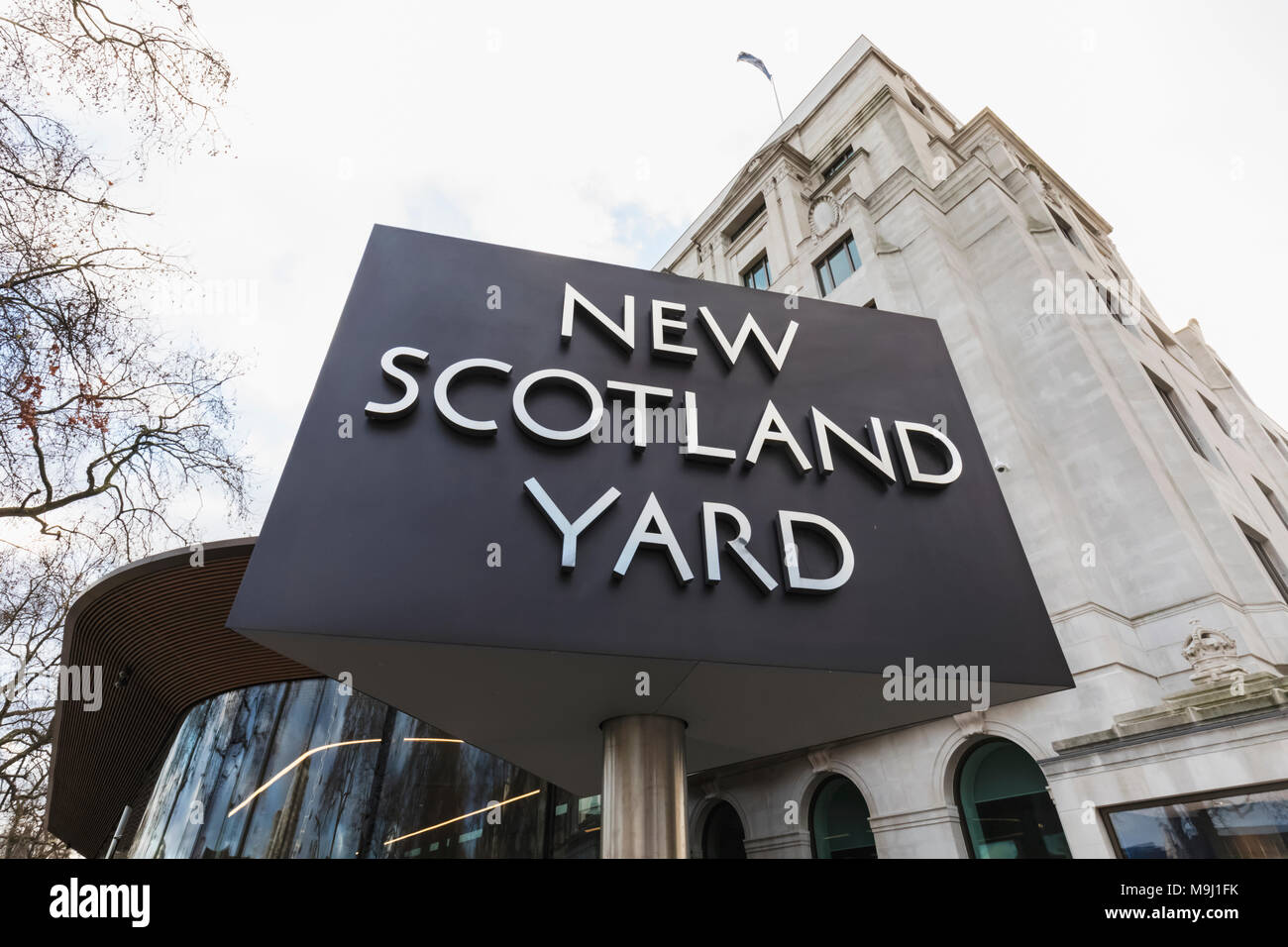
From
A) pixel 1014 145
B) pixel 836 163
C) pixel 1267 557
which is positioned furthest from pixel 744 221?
pixel 1267 557

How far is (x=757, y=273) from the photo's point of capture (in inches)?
1143

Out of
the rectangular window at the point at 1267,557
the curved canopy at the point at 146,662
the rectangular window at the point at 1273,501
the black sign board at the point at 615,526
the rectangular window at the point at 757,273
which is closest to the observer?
the black sign board at the point at 615,526

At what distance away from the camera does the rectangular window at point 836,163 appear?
2755 cm

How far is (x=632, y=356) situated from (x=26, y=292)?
919 centimetres

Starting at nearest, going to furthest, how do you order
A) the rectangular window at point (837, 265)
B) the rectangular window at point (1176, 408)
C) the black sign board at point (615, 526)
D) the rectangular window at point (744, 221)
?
the black sign board at point (615, 526) → the rectangular window at point (1176, 408) → the rectangular window at point (837, 265) → the rectangular window at point (744, 221)

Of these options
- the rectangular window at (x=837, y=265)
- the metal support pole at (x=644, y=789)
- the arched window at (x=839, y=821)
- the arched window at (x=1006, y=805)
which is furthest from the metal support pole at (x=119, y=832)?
the rectangular window at (x=837, y=265)

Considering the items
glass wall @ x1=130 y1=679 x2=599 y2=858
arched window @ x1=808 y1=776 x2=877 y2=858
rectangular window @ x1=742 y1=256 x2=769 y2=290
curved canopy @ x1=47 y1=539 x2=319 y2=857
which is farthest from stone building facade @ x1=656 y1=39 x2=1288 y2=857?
curved canopy @ x1=47 y1=539 x2=319 y2=857

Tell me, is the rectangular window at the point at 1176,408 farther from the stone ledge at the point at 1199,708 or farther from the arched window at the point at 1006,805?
the arched window at the point at 1006,805

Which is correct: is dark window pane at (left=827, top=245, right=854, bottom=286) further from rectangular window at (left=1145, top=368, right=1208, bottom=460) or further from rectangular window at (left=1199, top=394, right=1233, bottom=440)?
rectangular window at (left=1199, top=394, right=1233, bottom=440)

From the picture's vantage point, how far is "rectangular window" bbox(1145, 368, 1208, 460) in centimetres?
1927

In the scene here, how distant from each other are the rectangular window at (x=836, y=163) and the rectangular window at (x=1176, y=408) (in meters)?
14.3

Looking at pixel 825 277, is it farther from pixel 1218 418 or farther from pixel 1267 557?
pixel 1267 557

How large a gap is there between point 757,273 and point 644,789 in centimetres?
2581
